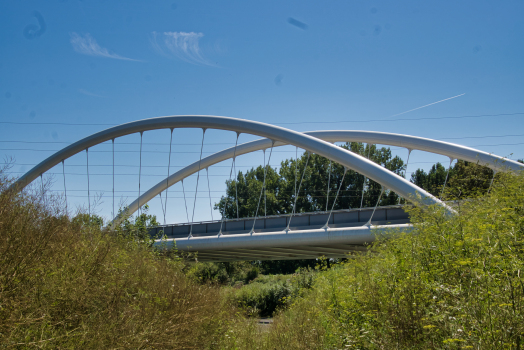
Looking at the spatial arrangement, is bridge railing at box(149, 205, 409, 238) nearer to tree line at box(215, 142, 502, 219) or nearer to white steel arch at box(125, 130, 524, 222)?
white steel arch at box(125, 130, 524, 222)

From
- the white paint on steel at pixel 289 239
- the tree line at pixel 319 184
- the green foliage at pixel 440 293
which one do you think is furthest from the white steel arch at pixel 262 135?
the tree line at pixel 319 184

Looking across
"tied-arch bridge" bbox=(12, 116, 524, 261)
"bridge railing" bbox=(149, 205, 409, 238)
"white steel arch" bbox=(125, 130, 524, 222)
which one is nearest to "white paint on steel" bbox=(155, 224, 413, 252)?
"tied-arch bridge" bbox=(12, 116, 524, 261)

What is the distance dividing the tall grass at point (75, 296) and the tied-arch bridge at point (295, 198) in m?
7.91

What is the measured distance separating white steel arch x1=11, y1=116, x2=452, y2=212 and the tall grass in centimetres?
755

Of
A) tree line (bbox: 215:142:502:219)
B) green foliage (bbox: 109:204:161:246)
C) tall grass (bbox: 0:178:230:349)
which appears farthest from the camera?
tree line (bbox: 215:142:502:219)

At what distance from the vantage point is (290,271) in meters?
58.1

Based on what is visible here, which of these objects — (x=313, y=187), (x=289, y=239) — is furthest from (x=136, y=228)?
(x=313, y=187)

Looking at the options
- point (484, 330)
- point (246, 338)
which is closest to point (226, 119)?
point (246, 338)

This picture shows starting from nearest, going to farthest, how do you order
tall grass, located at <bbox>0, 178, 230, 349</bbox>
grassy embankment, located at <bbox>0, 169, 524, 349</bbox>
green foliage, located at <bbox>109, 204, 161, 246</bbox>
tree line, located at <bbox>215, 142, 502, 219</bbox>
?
grassy embankment, located at <bbox>0, 169, 524, 349</bbox> → tall grass, located at <bbox>0, 178, 230, 349</bbox> → green foliage, located at <bbox>109, 204, 161, 246</bbox> → tree line, located at <bbox>215, 142, 502, 219</bbox>

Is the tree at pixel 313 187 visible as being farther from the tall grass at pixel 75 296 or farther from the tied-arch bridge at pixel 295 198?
the tall grass at pixel 75 296

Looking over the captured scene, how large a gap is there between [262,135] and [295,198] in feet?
14.1

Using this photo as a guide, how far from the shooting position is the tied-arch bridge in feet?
59.7

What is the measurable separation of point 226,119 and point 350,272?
1519 cm

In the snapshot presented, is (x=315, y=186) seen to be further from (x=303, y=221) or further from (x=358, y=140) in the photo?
(x=303, y=221)
